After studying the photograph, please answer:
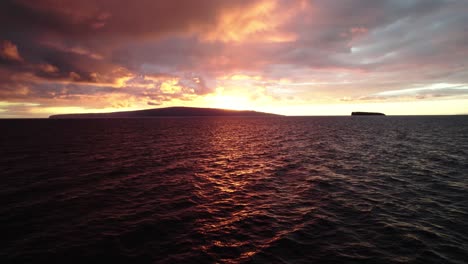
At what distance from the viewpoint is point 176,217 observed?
635 inches

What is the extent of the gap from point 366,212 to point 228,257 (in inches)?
464

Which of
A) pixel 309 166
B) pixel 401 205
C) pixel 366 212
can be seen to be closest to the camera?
pixel 366 212

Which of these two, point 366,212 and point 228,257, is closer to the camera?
point 228,257

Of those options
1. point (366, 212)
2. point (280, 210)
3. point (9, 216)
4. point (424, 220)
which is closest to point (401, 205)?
point (424, 220)

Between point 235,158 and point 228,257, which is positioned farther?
point 235,158

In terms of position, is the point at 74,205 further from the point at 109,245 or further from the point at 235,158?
the point at 235,158

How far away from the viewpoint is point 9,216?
51.7 feet

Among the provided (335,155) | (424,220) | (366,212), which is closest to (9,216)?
(366,212)

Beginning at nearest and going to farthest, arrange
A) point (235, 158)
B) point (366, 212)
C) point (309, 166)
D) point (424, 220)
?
point (424, 220), point (366, 212), point (309, 166), point (235, 158)

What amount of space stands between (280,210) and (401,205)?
1021 centimetres

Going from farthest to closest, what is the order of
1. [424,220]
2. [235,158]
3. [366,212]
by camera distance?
[235,158], [366,212], [424,220]

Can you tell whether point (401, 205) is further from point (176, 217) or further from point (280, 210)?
point (176, 217)

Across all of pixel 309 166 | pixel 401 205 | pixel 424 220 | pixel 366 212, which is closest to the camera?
pixel 424 220

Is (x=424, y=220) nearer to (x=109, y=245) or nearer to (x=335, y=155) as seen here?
(x=109, y=245)
